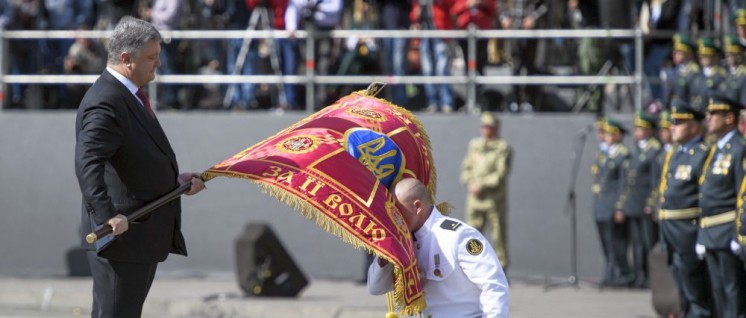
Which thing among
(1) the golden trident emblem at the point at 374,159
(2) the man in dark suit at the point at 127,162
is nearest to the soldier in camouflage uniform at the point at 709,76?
(1) the golden trident emblem at the point at 374,159

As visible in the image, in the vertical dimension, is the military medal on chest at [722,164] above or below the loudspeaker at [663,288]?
above

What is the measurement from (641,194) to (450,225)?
9.81 m

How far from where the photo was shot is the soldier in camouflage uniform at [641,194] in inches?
611

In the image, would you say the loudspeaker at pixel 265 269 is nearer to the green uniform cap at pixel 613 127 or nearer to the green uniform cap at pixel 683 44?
the green uniform cap at pixel 613 127

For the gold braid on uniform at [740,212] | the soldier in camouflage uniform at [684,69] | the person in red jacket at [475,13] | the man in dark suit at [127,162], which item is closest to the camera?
the man in dark suit at [127,162]

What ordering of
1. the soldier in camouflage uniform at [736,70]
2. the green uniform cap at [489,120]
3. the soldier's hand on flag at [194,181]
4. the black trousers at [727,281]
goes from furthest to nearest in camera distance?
the green uniform cap at [489,120]
the soldier in camouflage uniform at [736,70]
the black trousers at [727,281]
the soldier's hand on flag at [194,181]

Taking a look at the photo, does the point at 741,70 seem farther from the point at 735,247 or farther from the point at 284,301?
the point at 284,301

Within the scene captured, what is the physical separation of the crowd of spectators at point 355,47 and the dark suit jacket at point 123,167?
9.80 metres

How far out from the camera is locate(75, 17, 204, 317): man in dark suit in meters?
6.75

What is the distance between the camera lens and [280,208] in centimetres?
1689

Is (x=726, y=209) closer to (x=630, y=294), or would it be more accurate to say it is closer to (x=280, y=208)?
(x=630, y=294)

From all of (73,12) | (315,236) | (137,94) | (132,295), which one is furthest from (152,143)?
(73,12)

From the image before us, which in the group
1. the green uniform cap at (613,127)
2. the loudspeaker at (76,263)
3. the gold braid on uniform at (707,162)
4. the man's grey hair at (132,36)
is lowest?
the loudspeaker at (76,263)

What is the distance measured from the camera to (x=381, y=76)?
665 inches
